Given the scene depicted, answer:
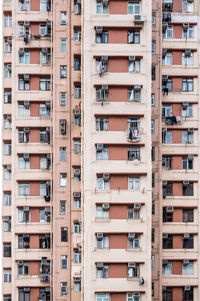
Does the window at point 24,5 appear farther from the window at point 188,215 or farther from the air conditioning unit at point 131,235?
the window at point 188,215

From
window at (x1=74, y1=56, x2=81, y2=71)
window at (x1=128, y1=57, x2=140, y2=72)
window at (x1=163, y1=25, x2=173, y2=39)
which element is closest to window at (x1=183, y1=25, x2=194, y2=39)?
window at (x1=163, y1=25, x2=173, y2=39)

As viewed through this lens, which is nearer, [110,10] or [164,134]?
[110,10]

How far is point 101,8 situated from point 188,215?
33.3ft

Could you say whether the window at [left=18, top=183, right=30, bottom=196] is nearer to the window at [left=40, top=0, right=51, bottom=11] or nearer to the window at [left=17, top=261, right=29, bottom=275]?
the window at [left=17, top=261, right=29, bottom=275]

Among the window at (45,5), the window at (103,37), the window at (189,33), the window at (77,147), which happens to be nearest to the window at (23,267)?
the window at (77,147)

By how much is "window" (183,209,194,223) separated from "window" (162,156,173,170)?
7.06 ft

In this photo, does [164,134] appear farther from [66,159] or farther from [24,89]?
[24,89]

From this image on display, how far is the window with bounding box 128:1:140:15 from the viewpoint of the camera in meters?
16.8

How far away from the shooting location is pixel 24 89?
1806 centimetres

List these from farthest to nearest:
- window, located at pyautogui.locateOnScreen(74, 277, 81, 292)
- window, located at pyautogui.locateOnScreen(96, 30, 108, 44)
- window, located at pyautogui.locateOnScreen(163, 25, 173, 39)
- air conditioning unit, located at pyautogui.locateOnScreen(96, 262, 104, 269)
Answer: window, located at pyautogui.locateOnScreen(163, 25, 173, 39) → window, located at pyautogui.locateOnScreen(74, 277, 81, 292) → window, located at pyautogui.locateOnScreen(96, 30, 108, 44) → air conditioning unit, located at pyautogui.locateOnScreen(96, 262, 104, 269)

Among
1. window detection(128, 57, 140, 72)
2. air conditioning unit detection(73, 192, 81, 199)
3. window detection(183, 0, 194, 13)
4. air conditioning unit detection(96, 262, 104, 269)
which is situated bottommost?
air conditioning unit detection(96, 262, 104, 269)

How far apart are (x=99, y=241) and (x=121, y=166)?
3400mm

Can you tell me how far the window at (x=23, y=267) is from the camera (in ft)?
58.2

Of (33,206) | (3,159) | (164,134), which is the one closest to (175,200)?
(164,134)
